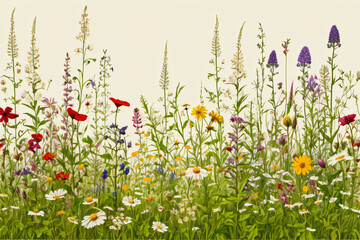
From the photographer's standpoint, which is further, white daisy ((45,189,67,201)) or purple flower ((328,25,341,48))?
purple flower ((328,25,341,48))

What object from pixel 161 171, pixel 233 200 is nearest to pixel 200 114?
pixel 161 171

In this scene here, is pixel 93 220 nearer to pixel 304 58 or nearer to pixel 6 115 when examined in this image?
pixel 6 115

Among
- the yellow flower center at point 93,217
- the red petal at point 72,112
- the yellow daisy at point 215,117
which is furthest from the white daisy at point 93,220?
the yellow daisy at point 215,117

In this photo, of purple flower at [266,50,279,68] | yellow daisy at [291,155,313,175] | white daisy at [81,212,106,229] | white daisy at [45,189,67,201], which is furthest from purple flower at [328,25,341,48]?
white daisy at [45,189,67,201]

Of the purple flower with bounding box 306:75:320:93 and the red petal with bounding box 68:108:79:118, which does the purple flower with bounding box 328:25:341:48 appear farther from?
the red petal with bounding box 68:108:79:118

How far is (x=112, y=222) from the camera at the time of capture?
4.37m

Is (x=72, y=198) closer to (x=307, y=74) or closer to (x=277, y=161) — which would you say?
(x=277, y=161)

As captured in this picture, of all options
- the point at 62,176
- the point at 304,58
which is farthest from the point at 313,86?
the point at 62,176

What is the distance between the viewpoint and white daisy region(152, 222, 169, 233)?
404 cm

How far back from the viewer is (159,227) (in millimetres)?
4082

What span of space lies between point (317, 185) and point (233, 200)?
3.64ft

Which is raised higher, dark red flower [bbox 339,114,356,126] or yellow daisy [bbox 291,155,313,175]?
dark red flower [bbox 339,114,356,126]

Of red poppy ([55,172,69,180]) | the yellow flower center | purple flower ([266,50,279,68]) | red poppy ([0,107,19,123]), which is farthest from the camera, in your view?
purple flower ([266,50,279,68])

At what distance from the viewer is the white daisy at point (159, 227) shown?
A: 4.04 m
